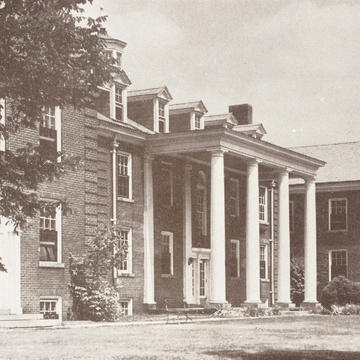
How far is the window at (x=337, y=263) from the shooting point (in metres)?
54.0

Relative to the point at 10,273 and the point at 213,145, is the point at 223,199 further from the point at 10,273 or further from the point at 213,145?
the point at 10,273

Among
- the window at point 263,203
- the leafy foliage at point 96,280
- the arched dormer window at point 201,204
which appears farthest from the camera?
the window at point 263,203

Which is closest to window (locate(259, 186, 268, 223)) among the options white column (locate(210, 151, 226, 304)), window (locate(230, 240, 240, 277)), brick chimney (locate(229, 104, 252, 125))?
window (locate(230, 240, 240, 277))

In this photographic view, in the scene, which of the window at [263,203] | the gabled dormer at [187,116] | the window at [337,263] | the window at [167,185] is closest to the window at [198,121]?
the gabled dormer at [187,116]

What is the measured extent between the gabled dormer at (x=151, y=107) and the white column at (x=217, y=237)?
4.28m

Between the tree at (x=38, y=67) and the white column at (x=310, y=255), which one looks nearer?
the tree at (x=38, y=67)

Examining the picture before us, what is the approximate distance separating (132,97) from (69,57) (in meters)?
24.0

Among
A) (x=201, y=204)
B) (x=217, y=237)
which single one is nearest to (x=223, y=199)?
(x=217, y=237)

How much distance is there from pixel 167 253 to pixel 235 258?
21.7 ft

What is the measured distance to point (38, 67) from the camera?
14359 mm

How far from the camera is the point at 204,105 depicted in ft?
135

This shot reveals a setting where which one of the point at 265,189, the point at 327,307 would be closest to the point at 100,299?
the point at 327,307

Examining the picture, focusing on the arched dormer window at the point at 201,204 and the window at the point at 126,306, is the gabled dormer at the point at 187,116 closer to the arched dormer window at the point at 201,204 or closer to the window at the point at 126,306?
the arched dormer window at the point at 201,204

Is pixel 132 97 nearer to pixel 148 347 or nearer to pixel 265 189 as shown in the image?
pixel 265 189
